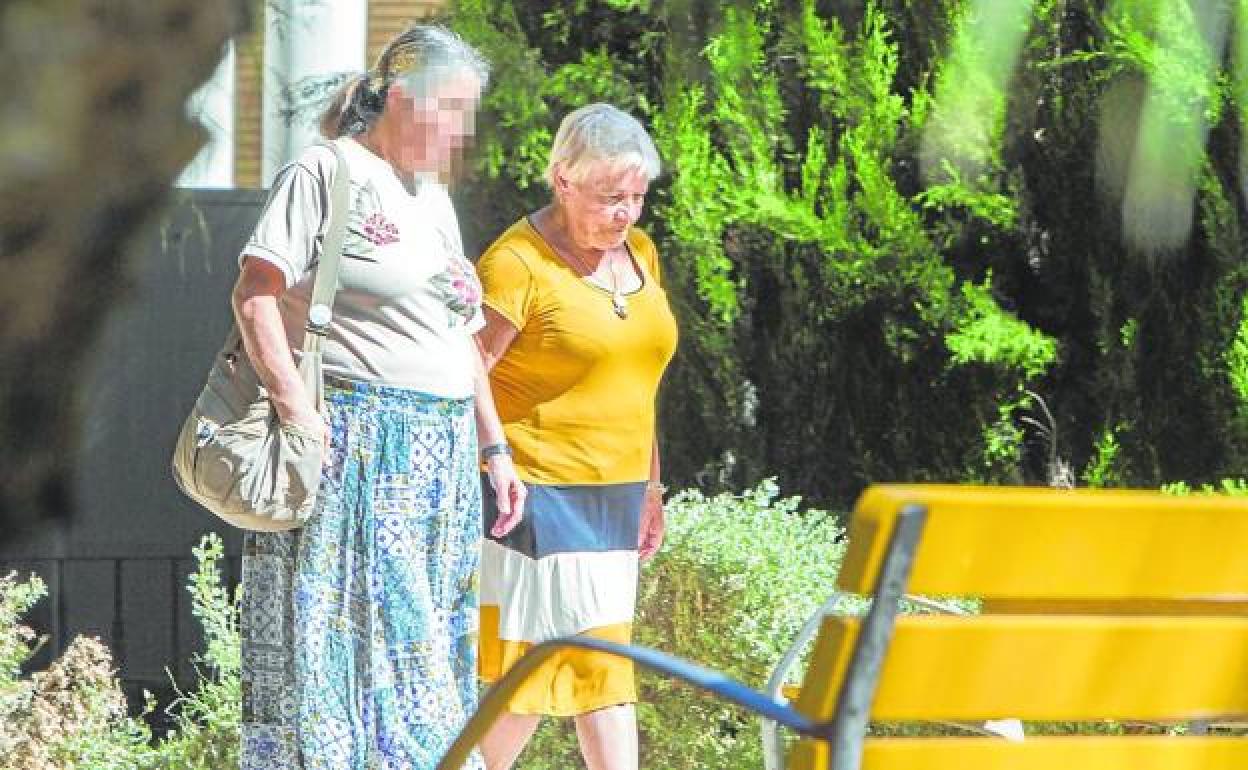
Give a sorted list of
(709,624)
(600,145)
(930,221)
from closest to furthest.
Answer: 1. (600,145)
2. (709,624)
3. (930,221)

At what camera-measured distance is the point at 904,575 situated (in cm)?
Answer: 253

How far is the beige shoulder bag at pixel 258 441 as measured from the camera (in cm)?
417

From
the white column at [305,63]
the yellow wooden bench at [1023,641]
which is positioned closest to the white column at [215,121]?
the white column at [305,63]

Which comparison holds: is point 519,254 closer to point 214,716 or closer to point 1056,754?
point 214,716

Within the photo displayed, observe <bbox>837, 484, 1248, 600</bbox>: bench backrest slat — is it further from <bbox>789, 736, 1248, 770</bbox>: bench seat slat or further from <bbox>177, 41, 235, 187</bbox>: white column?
<bbox>177, 41, 235, 187</bbox>: white column

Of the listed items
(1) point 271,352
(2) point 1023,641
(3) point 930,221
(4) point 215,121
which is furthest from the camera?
(3) point 930,221

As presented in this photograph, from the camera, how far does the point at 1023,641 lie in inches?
108

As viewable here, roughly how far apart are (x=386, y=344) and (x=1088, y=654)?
190cm

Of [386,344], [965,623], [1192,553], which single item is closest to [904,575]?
[965,623]

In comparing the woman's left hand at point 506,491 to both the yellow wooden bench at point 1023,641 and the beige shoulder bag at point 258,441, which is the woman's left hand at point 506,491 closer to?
the beige shoulder bag at point 258,441

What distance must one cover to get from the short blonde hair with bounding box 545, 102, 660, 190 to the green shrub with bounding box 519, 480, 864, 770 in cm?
149

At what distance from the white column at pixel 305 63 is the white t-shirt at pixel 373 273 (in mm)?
1877

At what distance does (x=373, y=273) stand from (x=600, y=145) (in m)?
0.74

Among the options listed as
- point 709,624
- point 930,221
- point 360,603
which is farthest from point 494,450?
point 930,221
